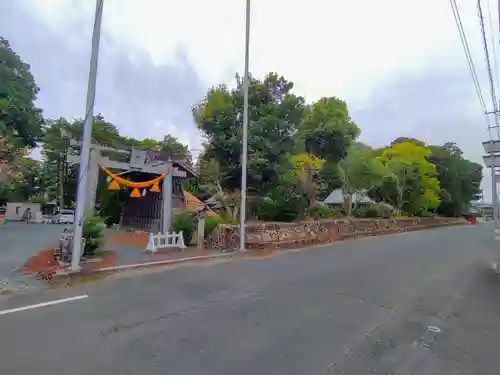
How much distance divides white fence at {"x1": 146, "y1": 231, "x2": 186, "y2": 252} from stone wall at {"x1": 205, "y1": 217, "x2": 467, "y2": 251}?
1582mm

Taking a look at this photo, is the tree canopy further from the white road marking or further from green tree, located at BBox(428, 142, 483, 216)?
green tree, located at BBox(428, 142, 483, 216)

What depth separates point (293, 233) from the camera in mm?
17750

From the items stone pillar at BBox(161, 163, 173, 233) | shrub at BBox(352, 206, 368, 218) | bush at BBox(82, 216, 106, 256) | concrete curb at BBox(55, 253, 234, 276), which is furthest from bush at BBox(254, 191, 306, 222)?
shrub at BBox(352, 206, 368, 218)

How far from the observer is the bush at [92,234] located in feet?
33.9

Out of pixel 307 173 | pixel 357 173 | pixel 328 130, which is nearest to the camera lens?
pixel 307 173

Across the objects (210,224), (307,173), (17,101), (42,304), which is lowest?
(42,304)

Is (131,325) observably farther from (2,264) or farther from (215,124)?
(215,124)

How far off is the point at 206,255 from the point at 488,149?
31.1 feet

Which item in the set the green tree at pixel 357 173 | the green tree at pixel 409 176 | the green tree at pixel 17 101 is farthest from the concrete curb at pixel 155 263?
the green tree at pixel 409 176

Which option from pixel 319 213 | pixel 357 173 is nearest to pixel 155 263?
pixel 319 213

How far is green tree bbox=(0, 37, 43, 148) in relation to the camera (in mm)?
25766

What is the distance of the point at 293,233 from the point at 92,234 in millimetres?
9986

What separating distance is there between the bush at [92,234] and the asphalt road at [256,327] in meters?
2.73

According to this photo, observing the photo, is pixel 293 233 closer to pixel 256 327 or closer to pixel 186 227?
pixel 186 227
